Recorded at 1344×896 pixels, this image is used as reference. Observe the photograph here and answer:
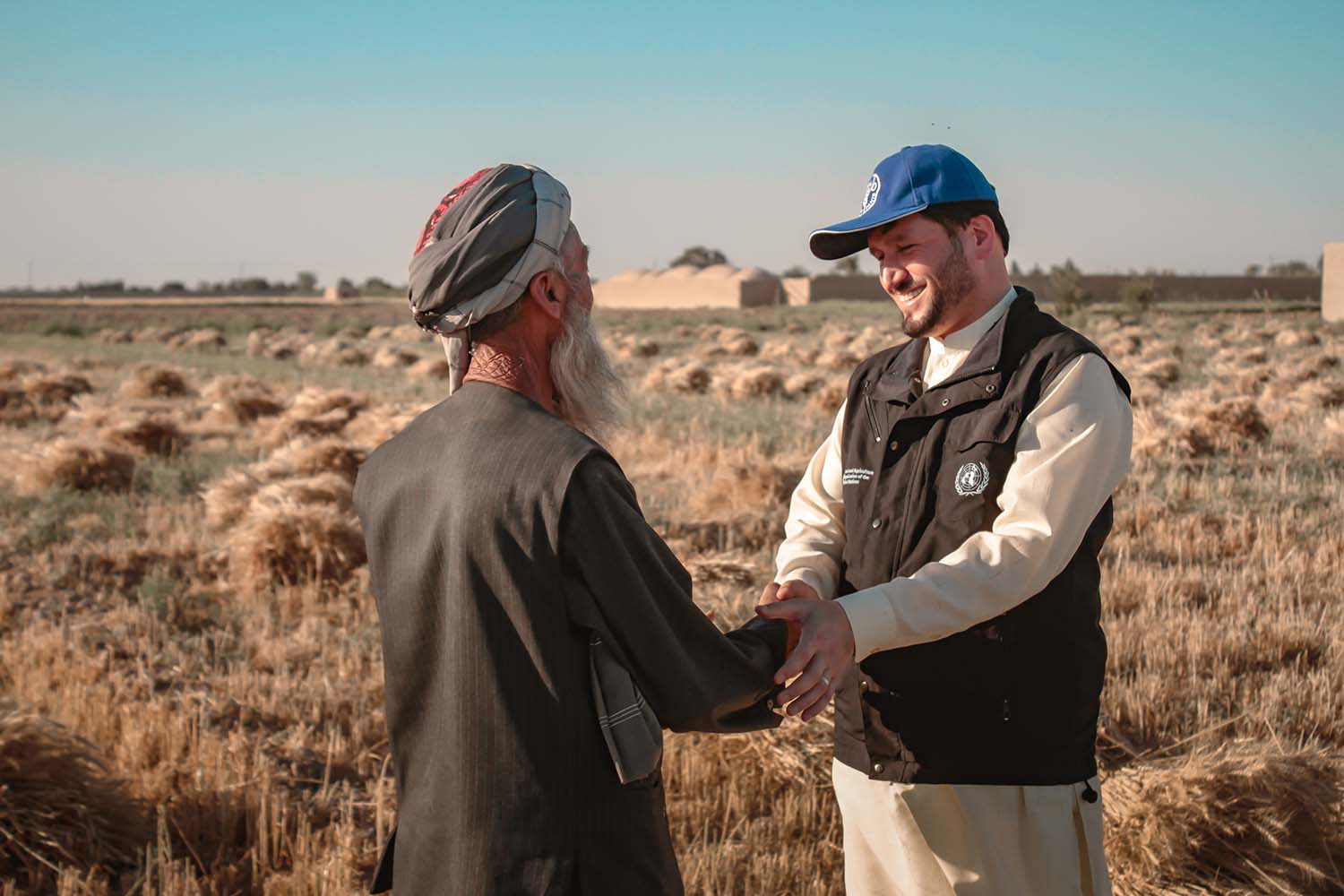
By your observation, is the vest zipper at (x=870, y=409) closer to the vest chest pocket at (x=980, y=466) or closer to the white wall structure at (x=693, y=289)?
the vest chest pocket at (x=980, y=466)

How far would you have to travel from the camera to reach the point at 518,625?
183 cm

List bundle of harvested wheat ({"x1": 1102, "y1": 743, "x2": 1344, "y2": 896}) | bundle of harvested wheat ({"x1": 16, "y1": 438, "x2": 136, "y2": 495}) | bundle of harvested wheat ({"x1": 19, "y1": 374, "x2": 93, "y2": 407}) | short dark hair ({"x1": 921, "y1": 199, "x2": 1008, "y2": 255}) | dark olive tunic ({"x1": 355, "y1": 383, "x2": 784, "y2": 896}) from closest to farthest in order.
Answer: dark olive tunic ({"x1": 355, "y1": 383, "x2": 784, "y2": 896}) → short dark hair ({"x1": 921, "y1": 199, "x2": 1008, "y2": 255}) → bundle of harvested wheat ({"x1": 1102, "y1": 743, "x2": 1344, "y2": 896}) → bundle of harvested wheat ({"x1": 16, "y1": 438, "x2": 136, "y2": 495}) → bundle of harvested wheat ({"x1": 19, "y1": 374, "x2": 93, "y2": 407})

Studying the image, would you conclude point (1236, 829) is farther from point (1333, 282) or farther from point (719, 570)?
point (1333, 282)

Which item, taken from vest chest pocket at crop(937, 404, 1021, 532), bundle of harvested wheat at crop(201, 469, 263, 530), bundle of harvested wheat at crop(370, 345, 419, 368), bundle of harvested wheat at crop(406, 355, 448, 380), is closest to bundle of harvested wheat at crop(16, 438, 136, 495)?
bundle of harvested wheat at crop(201, 469, 263, 530)

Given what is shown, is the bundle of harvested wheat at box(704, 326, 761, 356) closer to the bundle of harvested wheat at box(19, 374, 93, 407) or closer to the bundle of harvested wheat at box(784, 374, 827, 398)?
the bundle of harvested wheat at box(784, 374, 827, 398)

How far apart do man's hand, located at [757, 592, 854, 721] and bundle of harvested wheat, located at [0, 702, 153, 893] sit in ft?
8.70

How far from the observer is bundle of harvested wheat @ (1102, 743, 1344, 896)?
3.50 m

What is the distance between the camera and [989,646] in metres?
2.50

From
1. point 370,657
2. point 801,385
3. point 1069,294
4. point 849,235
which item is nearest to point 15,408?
point 801,385

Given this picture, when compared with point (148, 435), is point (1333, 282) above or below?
above

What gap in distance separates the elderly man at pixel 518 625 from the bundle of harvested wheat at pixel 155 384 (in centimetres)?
1861

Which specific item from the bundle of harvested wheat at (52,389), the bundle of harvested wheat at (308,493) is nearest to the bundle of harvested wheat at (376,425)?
the bundle of harvested wheat at (308,493)

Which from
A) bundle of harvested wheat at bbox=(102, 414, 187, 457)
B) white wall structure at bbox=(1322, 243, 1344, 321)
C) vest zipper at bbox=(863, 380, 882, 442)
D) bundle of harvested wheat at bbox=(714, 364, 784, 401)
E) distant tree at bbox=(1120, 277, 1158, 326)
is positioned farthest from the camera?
distant tree at bbox=(1120, 277, 1158, 326)

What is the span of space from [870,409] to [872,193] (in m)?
0.52
